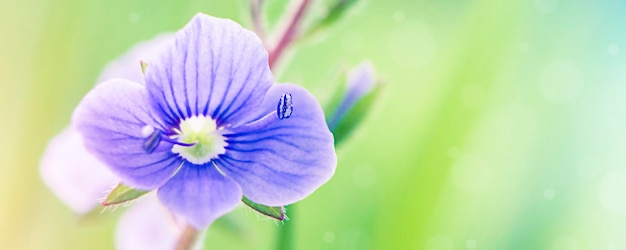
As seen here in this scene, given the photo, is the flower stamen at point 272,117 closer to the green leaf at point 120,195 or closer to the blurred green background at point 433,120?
the green leaf at point 120,195

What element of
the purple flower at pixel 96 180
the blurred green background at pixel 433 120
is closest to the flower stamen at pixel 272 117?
the purple flower at pixel 96 180

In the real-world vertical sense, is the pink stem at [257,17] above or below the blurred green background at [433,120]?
→ above

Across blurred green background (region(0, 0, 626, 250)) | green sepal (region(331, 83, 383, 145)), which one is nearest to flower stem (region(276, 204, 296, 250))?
green sepal (region(331, 83, 383, 145))

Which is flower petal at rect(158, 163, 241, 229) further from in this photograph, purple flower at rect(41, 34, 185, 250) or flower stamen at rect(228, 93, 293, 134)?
purple flower at rect(41, 34, 185, 250)

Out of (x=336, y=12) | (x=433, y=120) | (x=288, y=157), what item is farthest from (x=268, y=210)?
(x=433, y=120)

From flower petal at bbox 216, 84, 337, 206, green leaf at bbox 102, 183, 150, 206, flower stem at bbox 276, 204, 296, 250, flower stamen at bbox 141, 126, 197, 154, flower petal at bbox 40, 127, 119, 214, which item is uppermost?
flower petal at bbox 216, 84, 337, 206

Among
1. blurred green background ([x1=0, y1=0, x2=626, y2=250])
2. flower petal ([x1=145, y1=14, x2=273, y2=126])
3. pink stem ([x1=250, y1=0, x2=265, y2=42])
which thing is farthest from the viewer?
blurred green background ([x1=0, y1=0, x2=626, y2=250])

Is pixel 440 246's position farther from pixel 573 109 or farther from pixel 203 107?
pixel 203 107
